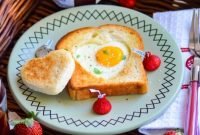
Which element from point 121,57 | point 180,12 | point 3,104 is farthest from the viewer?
point 180,12

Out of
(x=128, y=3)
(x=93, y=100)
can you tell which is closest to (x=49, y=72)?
(x=93, y=100)

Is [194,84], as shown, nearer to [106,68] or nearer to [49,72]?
[106,68]

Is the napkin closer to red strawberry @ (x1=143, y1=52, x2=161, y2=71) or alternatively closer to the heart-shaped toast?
red strawberry @ (x1=143, y1=52, x2=161, y2=71)

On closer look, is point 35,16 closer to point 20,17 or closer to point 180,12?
point 20,17

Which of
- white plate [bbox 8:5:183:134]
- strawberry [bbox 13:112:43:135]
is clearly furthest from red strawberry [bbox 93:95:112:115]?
strawberry [bbox 13:112:43:135]

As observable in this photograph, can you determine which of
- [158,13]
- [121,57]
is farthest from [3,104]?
[158,13]
